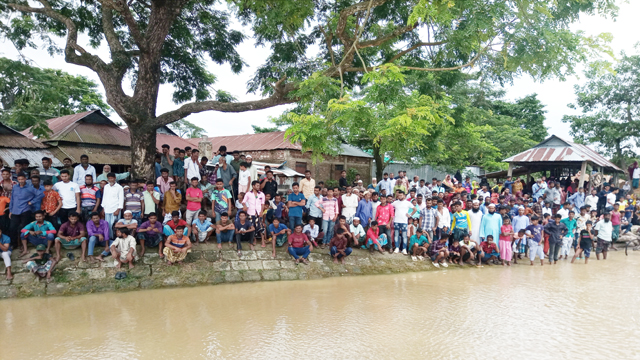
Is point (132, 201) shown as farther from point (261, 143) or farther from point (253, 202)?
point (261, 143)

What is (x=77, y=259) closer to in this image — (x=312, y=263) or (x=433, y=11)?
(x=312, y=263)

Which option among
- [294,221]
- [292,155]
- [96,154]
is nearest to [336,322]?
[294,221]

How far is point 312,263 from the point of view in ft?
30.6

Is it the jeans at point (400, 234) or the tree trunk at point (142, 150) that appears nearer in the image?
the tree trunk at point (142, 150)

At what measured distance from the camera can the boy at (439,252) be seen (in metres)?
10.4

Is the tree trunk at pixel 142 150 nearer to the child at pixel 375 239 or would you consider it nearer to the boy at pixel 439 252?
the child at pixel 375 239

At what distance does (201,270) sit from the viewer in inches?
331

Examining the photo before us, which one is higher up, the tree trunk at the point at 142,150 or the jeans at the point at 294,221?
the tree trunk at the point at 142,150

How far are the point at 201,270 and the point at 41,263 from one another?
2.88 metres

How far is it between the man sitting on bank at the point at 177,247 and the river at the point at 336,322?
0.72m

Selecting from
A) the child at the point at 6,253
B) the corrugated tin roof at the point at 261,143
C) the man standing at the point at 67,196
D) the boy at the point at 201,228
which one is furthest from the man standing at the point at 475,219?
the child at the point at 6,253

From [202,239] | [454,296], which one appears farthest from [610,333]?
[202,239]

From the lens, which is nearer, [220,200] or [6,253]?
[6,253]

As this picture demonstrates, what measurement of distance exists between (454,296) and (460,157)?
14391mm
